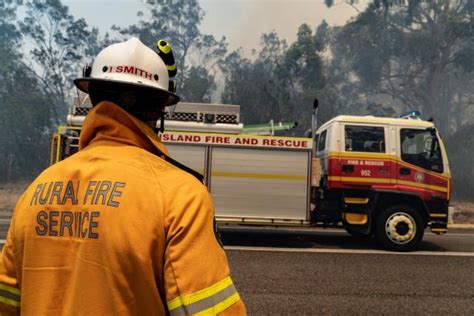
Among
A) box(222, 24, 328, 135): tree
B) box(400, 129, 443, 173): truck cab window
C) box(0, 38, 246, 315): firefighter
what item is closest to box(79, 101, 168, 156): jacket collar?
box(0, 38, 246, 315): firefighter

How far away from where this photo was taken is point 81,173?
4.04 ft

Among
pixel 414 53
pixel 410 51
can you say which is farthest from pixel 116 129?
pixel 410 51

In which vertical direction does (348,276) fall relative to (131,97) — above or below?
below

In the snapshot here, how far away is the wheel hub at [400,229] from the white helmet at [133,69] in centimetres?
747

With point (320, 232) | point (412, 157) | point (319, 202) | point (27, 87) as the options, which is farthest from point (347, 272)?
Answer: point (27, 87)

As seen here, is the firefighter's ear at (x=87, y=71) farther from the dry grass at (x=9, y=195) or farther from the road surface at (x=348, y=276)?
the dry grass at (x=9, y=195)

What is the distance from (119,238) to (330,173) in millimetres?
7665

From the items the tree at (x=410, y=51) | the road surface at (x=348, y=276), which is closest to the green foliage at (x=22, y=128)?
the road surface at (x=348, y=276)

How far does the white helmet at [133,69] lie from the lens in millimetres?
1371

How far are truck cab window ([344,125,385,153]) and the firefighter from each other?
751 cm

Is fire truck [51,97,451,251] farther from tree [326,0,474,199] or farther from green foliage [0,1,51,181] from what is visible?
tree [326,0,474,199]

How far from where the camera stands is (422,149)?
854cm

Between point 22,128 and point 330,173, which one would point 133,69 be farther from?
point 22,128

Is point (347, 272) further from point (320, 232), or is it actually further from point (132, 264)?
point (132, 264)
